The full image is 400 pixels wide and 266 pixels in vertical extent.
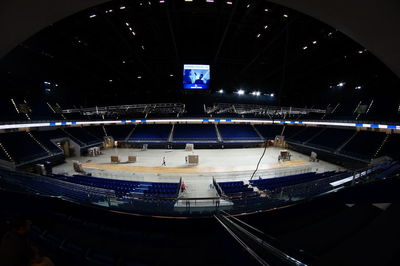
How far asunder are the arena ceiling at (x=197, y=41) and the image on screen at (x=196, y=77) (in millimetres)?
666

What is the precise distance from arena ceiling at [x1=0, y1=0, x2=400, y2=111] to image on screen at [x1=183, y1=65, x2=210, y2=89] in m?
0.67

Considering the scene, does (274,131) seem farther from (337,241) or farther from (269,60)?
(337,241)

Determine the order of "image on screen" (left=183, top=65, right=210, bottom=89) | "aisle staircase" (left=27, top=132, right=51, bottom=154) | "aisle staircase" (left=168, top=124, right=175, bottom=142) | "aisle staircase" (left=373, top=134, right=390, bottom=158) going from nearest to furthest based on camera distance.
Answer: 1. "image on screen" (left=183, top=65, right=210, bottom=89)
2. "aisle staircase" (left=373, top=134, right=390, bottom=158)
3. "aisle staircase" (left=27, top=132, right=51, bottom=154)
4. "aisle staircase" (left=168, top=124, right=175, bottom=142)

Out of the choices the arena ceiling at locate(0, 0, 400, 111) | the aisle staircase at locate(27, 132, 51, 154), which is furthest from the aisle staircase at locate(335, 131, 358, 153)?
the aisle staircase at locate(27, 132, 51, 154)

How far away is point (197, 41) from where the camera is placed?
762 centimetres

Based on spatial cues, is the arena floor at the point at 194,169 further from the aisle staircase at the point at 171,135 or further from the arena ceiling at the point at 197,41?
the arena ceiling at the point at 197,41

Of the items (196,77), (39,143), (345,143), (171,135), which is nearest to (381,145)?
(345,143)

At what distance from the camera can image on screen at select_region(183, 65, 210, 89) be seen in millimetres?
7750

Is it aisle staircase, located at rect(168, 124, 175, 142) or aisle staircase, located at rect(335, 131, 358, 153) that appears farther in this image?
aisle staircase, located at rect(168, 124, 175, 142)

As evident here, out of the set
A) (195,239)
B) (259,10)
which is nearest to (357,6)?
(195,239)

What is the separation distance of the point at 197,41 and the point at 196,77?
1.86m

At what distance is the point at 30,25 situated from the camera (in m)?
1.90

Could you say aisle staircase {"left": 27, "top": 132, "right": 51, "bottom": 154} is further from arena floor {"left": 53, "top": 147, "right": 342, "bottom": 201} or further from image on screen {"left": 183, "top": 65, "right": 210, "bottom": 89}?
image on screen {"left": 183, "top": 65, "right": 210, "bottom": 89}

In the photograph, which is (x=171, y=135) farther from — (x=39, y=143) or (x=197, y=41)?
(x=197, y=41)
